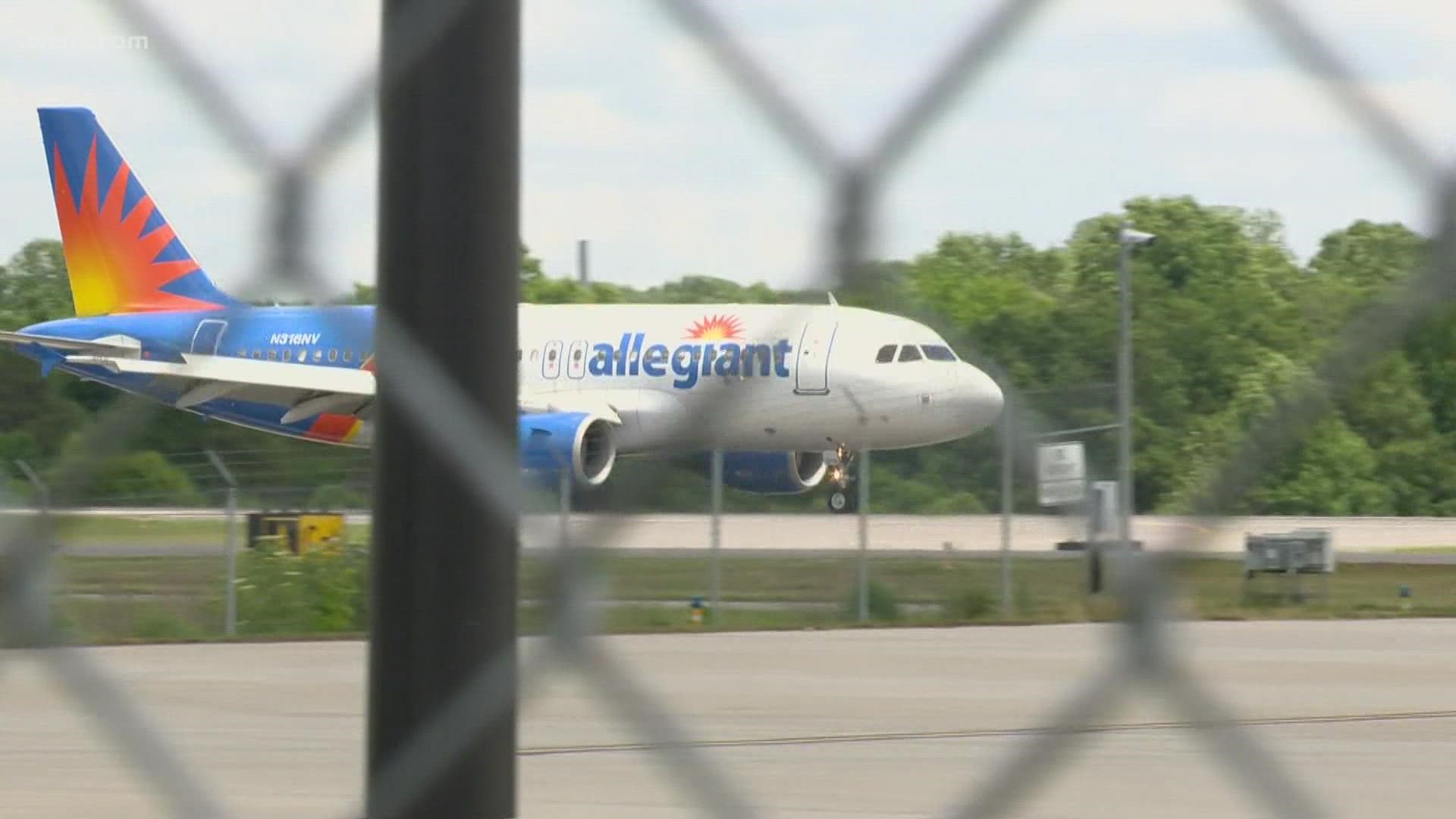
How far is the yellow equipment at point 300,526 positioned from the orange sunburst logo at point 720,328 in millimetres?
251

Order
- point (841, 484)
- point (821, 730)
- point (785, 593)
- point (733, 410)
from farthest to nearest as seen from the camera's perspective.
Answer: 1. point (785, 593)
2. point (821, 730)
3. point (841, 484)
4. point (733, 410)

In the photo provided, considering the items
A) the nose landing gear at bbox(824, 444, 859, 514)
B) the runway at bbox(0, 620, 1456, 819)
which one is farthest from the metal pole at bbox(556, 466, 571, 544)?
the runway at bbox(0, 620, 1456, 819)

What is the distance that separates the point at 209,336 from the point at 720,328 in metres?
0.25

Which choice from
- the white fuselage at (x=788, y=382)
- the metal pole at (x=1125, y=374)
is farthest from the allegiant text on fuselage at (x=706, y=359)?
the metal pole at (x=1125, y=374)

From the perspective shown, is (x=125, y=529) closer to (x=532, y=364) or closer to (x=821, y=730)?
(x=532, y=364)

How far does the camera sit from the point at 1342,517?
65cm

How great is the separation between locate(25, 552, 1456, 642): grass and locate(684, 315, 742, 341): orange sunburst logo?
0.32 feet

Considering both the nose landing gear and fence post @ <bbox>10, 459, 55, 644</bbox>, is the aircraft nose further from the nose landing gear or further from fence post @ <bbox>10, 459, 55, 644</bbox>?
fence post @ <bbox>10, 459, 55, 644</bbox>

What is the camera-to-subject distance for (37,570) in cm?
99

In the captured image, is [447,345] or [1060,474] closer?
[1060,474]

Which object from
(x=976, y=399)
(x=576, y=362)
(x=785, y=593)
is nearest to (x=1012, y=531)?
(x=976, y=399)

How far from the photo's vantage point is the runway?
303 cm

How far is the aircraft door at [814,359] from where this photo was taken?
670 millimetres

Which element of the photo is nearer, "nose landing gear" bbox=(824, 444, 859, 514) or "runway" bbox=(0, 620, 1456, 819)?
"nose landing gear" bbox=(824, 444, 859, 514)
